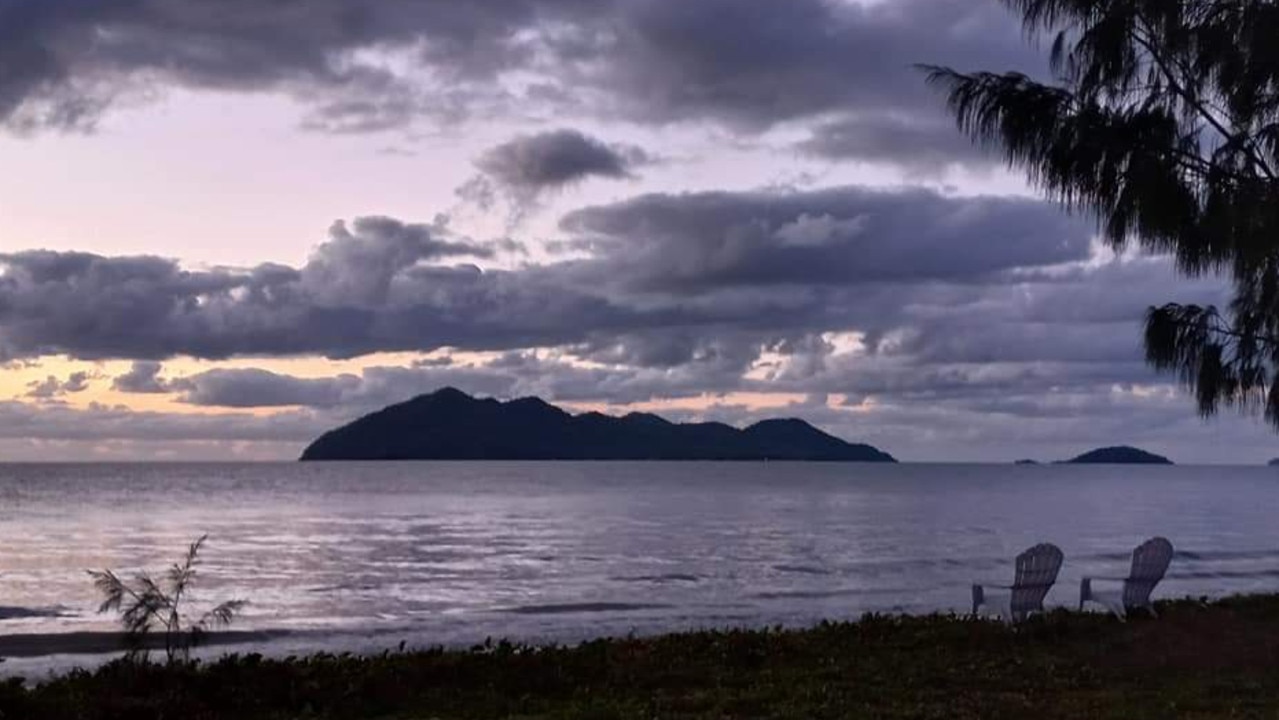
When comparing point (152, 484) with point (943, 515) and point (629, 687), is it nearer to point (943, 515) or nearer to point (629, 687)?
point (943, 515)

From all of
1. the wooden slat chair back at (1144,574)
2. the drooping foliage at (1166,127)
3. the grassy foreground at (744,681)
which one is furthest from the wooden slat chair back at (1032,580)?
the drooping foliage at (1166,127)

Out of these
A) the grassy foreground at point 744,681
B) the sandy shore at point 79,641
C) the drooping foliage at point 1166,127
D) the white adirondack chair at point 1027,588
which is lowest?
the sandy shore at point 79,641

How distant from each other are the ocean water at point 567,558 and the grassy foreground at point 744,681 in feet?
25.5

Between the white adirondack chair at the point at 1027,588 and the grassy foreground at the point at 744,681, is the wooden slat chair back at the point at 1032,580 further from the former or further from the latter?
the grassy foreground at the point at 744,681

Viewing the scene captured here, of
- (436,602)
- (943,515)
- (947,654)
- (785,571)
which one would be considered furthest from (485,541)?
(947,654)

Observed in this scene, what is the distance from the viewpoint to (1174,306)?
9.74 meters

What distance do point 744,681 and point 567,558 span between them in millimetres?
25473

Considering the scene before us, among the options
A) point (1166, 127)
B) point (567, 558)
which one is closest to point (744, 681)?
point (1166, 127)

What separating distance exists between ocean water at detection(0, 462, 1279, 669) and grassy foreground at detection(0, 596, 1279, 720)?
25.5 feet

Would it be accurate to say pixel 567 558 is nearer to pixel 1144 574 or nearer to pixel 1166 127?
pixel 1144 574

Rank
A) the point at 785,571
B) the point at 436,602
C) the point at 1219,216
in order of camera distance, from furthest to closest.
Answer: the point at 785,571 < the point at 436,602 < the point at 1219,216

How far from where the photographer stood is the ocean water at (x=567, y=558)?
2233 cm

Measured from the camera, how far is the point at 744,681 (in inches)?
404

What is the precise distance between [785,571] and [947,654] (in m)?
19.4
